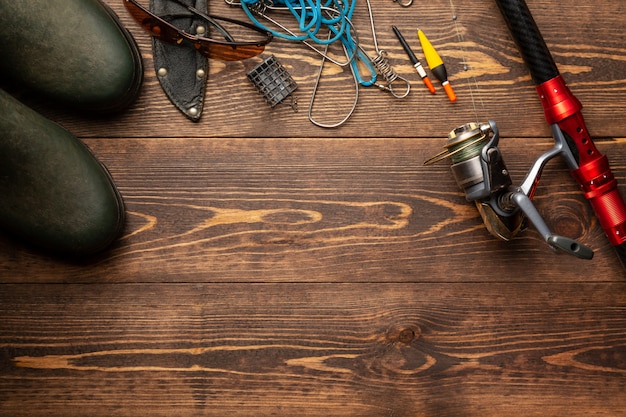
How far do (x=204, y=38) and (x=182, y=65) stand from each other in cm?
9

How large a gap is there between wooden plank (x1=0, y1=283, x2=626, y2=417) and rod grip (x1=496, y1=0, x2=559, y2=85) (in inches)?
16.2

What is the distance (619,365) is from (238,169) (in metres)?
0.84

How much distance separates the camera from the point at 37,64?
1.03 m

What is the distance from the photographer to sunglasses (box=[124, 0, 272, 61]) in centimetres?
104

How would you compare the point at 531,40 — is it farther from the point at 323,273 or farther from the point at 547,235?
the point at 323,273

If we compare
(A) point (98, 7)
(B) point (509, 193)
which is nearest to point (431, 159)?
(B) point (509, 193)

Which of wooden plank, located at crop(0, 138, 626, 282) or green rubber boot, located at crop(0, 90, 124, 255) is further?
wooden plank, located at crop(0, 138, 626, 282)

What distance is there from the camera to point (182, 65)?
43.9 inches

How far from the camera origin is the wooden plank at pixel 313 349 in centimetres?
110

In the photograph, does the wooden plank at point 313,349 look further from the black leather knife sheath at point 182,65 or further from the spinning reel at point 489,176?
the black leather knife sheath at point 182,65

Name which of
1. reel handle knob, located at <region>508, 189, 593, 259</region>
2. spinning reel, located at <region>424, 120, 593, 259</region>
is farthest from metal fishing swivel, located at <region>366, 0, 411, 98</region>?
reel handle knob, located at <region>508, 189, 593, 259</region>

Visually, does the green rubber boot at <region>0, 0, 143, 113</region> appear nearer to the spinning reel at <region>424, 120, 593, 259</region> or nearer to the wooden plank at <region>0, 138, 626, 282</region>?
the wooden plank at <region>0, 138, 626, 282</region>

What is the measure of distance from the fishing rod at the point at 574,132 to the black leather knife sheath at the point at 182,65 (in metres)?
0.61

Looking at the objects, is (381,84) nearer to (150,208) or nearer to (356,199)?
(356,199)
